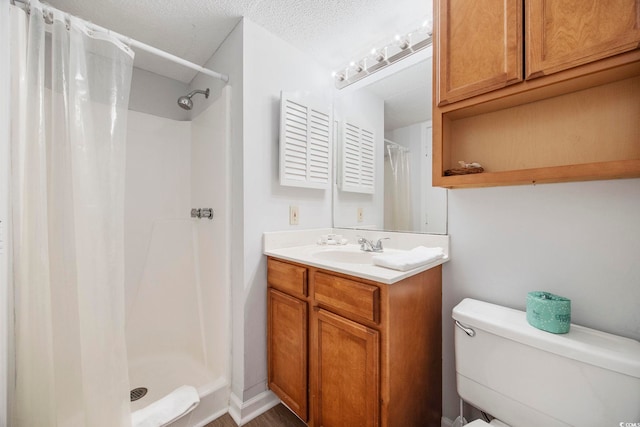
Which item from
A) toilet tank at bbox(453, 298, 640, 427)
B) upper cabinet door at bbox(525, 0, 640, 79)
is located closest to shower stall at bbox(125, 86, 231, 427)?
toilet tank at bbox(453, 298, 640, 427)

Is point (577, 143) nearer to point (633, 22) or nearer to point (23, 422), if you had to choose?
point (633, 22)

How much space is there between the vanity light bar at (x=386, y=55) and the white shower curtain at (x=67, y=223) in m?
1.29

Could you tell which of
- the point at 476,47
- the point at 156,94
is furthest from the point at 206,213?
the point at 476,47

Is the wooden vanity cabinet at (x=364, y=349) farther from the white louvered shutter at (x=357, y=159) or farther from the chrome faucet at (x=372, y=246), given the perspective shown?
the white louvered shutter at (x=357, y=159)

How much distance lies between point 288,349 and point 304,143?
1.22 metres

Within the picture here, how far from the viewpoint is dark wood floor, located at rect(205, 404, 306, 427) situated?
1.37 meters

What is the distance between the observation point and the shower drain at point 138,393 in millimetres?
1539

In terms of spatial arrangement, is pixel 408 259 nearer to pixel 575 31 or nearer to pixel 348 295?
pixel 348 295

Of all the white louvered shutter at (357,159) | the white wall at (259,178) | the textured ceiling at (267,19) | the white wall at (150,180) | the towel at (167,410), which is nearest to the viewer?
the towel at (167,410)

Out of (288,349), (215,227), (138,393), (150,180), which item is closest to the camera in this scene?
(288,349)

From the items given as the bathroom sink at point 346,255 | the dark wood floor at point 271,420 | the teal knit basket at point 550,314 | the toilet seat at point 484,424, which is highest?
the bathroom sink at point 346,255

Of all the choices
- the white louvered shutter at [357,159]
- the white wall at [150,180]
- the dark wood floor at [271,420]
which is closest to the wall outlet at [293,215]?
the white louvered shutter at [357,159]

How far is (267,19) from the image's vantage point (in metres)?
1.46

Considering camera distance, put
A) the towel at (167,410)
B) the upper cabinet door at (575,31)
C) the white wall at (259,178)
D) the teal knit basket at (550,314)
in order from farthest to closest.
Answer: the white wall at (259,178), the towel at (167,410), the teal knit basket at (550,314), the upper cabinet door at (575,31)
